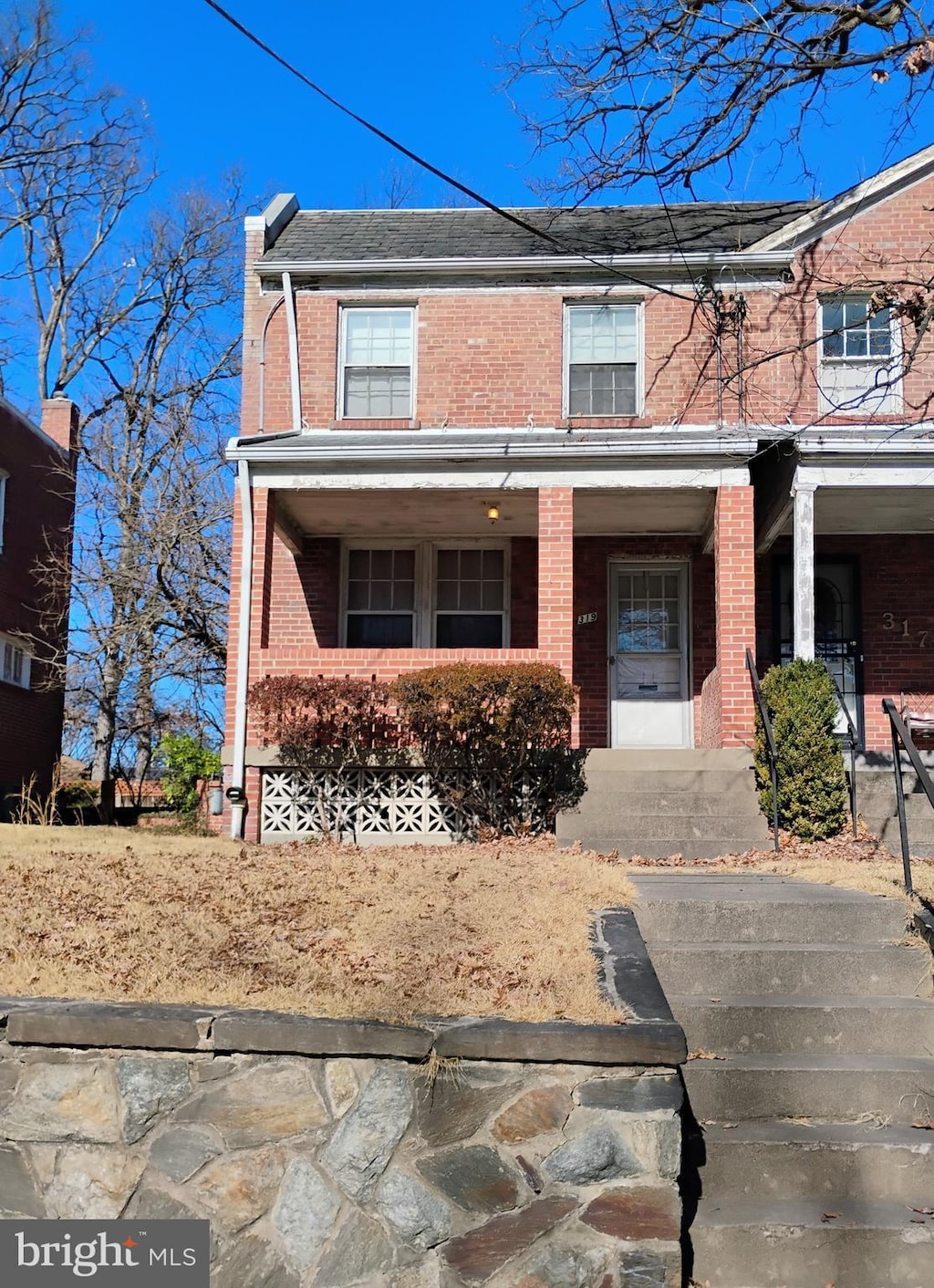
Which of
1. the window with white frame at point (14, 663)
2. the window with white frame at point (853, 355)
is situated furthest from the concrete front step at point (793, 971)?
the window with white frame at point (14, 663)

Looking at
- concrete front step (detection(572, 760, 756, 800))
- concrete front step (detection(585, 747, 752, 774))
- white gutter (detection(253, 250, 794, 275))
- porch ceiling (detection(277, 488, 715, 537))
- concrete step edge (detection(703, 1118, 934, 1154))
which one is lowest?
concrete step edge (detection(703, 1118, 934, 1154))

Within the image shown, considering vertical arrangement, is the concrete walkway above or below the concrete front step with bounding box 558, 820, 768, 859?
below

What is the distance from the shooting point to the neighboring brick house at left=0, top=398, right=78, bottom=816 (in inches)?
764

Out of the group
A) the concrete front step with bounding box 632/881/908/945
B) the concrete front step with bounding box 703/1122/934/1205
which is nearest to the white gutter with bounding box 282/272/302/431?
the concrete front step with bounding box 632/881/908/945

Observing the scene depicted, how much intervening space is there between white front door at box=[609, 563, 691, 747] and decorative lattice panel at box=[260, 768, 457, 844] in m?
3.38

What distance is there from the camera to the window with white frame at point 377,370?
13.7 m

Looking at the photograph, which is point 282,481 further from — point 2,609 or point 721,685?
point 2,609

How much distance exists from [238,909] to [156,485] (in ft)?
52.5

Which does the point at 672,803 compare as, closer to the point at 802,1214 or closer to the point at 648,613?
the point at 648,613

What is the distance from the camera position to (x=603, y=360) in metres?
13.5

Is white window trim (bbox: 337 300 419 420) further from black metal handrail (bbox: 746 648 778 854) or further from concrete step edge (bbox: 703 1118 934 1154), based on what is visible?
concrete step edge (bbox: 703 1118 934 1154)

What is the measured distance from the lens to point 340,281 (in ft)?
45.1

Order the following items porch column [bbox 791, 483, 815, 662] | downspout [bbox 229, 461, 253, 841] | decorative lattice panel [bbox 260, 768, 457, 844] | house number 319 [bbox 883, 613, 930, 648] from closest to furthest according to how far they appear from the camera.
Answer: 1. decorative lattice panel [bbox 260, 768, 457, 844]
2. downspout [bbox 229, 461, 253, 841]
3. porch column [bbox 791, 483, 815, 662]
4. house number 319 [bbox 883, 613, 930, 648]

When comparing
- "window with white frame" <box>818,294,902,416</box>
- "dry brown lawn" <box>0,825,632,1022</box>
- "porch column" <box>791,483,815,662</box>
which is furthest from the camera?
"window with white frame" <box>818,294,902,416</box>
